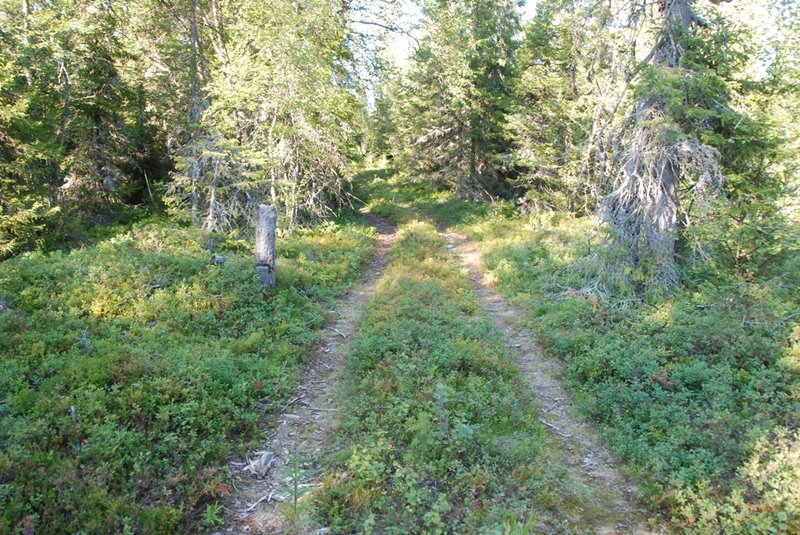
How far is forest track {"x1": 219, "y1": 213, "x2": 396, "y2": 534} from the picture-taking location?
172 inches

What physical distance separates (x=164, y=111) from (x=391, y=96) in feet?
54.2

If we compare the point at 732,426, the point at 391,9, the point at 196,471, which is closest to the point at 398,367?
the point at 196,471

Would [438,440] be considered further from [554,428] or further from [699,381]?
[699,381]

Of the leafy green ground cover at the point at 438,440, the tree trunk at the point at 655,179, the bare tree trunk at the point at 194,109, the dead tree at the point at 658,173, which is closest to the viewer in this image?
the leafy green ground cover at the point at 438,440

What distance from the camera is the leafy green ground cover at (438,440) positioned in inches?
170

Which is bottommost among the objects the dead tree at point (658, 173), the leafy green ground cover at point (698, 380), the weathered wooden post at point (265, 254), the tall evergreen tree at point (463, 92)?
the leafy green ground cover at point (698, 380)

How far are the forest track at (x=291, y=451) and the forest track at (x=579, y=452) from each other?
270 cm

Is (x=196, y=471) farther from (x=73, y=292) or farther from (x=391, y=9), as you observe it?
(x=391, y=9)

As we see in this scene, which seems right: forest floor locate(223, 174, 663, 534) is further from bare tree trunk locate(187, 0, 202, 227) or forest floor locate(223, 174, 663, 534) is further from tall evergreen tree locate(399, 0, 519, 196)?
tall evergreen tree locate(399, 0, 519, 196)

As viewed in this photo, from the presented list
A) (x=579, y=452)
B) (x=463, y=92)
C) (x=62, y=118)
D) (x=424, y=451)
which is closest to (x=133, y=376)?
(x=424, y=451)

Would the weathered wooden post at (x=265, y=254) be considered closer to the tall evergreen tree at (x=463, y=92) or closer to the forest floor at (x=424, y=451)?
the forest floor at (x=424, y=451)

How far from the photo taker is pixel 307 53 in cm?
1402

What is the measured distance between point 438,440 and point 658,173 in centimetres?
759

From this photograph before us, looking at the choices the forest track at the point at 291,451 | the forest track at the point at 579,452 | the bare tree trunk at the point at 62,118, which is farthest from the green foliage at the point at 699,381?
the bare tree trunk at the point at 62,118
